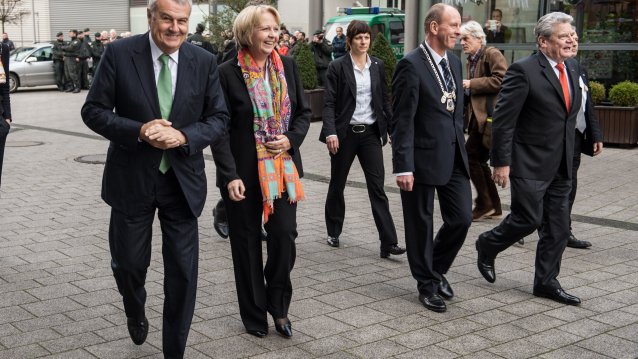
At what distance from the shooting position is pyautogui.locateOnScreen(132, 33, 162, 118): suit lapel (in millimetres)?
4016

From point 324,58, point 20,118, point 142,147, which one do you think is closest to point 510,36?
point 324,58

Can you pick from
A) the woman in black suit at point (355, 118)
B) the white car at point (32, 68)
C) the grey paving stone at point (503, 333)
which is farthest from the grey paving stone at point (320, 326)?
the white car at point (32, 68)

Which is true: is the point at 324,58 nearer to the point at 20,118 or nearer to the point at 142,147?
the point at 20,118

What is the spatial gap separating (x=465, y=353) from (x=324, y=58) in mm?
15882

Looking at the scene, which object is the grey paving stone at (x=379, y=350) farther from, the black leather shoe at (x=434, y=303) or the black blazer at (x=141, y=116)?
the black blazer at (x=141, y=116)

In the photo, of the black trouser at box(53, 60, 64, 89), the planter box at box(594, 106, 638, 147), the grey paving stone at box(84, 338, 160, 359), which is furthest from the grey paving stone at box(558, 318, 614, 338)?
the black trouser at box(53, 60, 64, 89)

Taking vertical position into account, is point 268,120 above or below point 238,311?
above

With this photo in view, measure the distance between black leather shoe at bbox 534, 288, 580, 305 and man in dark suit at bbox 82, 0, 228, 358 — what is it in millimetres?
2435

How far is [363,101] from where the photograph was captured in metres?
7.05

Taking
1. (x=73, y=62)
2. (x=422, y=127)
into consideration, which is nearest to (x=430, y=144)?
(x=422, y=127)

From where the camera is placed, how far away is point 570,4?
1481cm

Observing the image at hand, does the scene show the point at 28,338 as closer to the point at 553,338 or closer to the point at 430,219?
the point at 430,219

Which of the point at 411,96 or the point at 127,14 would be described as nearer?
the point at 411,96

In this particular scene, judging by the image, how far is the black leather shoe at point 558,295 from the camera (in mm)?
5458
